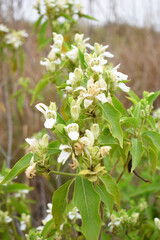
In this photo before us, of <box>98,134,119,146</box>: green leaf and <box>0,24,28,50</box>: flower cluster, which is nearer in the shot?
<box>98,134,119,146</box>: green leaf

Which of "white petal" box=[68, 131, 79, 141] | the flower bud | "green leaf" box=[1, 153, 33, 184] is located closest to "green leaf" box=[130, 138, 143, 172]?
the flower bud

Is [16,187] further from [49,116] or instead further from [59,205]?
[49,116]

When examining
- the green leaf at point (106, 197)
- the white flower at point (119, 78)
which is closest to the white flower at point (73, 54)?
the white flower at point (119, 78)

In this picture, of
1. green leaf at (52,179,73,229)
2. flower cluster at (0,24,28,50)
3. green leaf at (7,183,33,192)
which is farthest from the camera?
flower cluster at (0,24,28,50)

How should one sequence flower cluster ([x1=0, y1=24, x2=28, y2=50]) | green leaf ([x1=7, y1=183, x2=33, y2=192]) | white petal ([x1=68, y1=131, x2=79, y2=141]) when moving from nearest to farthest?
1. white petal ([x1=68, y1=131, x2=79, y2=141])
2. green leaf ([x1=7, y1=183, x2=33, y2=192])
3. flower cluster ([x1=0, y1=24, x2=28, y2=50])

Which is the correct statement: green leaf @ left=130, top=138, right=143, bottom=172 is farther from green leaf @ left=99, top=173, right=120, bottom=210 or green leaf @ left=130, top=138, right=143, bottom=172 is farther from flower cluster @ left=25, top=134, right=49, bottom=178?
flower cluster @ left=25, top=134, right=49, bottom=178

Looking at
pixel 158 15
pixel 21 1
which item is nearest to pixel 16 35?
pixel 21 1

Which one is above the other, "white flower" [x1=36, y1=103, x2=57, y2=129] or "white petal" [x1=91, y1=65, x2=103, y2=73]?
"white petal" [x1=91, y1=65, x2=103, y2=73]

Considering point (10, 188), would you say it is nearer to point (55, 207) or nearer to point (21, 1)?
point (55, 207)
